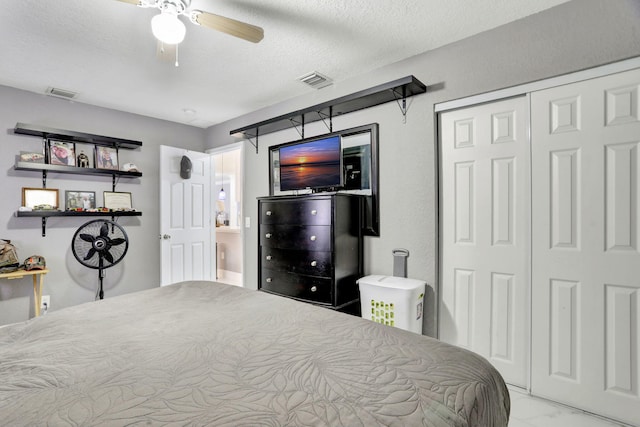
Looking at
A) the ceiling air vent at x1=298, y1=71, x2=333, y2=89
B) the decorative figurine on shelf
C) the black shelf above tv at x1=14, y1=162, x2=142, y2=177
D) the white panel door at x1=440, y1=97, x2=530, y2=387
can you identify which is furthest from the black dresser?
the decorative figurine on shelf

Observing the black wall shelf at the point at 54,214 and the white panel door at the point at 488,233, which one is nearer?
the white panel door at the point at 488,233

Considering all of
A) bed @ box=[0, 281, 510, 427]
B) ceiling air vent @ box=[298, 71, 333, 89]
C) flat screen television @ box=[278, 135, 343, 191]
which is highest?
ceiling air vent @ box=[298, 71, 333, 89]

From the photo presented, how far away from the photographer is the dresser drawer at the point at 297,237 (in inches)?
97.7

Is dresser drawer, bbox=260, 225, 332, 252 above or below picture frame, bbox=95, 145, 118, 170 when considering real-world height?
below

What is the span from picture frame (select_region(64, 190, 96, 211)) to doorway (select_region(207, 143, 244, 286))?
2.02 m

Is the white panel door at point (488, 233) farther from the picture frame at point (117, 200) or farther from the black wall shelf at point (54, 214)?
the picture frame at point (117, 200)

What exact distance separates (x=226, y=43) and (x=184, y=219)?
2.39 metres

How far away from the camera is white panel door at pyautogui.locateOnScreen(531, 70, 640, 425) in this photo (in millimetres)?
1694

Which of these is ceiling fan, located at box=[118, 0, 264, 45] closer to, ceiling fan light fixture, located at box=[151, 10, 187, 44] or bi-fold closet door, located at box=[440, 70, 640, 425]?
ceiling fan light fixture, located at box=[151, 10, 187, 44]

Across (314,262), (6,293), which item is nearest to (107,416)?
(314,262)

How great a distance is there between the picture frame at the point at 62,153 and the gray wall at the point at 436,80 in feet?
8.28

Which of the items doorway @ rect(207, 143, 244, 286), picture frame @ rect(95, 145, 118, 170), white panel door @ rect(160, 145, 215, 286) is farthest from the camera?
doorway @ rect(207, 143, 244, 286)

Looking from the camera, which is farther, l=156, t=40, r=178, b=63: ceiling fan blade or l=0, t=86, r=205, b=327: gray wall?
l=0, t=86, r=205, b=327: gray wall

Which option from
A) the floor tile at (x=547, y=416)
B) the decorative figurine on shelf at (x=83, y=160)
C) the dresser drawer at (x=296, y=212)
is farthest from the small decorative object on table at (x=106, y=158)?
the floor tile at (x=547, y=416)
